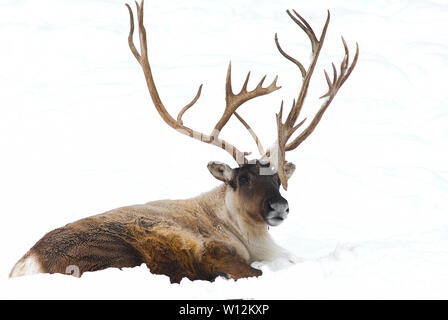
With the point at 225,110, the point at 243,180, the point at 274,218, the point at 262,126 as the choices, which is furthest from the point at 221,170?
the point at 262,126

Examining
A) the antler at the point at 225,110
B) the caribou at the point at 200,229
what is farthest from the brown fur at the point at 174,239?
the antler at the point at 225,110

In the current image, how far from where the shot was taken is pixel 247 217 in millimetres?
7758

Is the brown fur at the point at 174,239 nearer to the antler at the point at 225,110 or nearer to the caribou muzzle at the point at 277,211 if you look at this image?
the caribou muzzle at the point at 277,211

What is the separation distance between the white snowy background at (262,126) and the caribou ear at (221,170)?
884 mm

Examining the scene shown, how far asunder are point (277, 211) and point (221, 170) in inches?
28.5

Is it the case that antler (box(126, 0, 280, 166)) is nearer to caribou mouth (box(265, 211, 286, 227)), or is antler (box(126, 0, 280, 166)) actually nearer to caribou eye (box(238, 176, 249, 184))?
caribou eye (box(238, 176, 249, 184))

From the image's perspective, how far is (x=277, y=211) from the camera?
7.44 metres

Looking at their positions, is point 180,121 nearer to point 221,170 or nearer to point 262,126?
point 221,170

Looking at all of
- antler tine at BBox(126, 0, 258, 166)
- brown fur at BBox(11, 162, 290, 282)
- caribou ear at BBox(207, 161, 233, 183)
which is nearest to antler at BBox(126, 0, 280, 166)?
antler tine at BBox(126, 0, 258, 166)

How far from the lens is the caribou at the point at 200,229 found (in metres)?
6.92

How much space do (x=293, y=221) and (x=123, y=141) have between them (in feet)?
10.3

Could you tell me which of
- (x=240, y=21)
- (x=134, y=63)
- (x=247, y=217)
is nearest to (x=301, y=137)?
(x=247, y=217)

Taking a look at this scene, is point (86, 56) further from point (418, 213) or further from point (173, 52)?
point (418, 213)

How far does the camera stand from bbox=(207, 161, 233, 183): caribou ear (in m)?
7.84
